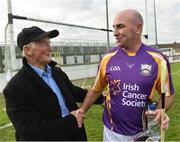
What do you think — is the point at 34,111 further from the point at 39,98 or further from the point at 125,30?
the point at 125,30

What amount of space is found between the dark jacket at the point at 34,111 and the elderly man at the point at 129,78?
245 mm

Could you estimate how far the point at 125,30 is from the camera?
383cm

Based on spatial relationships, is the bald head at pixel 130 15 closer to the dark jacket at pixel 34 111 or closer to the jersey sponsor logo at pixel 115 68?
the jersey sponsor logo at pixel 115 68

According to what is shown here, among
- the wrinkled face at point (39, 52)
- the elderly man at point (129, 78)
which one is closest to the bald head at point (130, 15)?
the elderly man at point (129, 78)

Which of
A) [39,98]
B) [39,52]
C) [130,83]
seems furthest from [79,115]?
[39,52]

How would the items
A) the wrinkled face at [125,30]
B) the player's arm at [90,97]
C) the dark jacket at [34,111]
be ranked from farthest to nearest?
the player's arm at [90,97]
the wrinkled face at [125,30]
the dark jacket at [34,111]

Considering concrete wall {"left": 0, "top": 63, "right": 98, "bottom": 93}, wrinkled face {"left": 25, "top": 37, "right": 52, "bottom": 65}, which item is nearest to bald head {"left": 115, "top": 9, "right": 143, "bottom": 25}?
wrinkled face {"left": 25, "top": 37, "right": 52, "bottom": 65}

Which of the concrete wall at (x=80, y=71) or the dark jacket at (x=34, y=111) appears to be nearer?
the dark jacket at (x=34, y=111)

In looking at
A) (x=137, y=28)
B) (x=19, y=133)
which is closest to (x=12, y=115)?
(x=19, y=133)

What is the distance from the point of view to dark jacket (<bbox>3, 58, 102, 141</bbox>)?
3.46 m

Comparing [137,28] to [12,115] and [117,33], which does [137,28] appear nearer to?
[117,33]

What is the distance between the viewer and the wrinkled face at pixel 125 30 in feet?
12.6

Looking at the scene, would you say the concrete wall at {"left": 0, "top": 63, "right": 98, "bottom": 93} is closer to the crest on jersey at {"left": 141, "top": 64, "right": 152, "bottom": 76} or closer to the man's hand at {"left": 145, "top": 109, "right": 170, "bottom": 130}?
the crest on jersey at {"left": 141, "top": 64, "right": 152, "bottom": 76}

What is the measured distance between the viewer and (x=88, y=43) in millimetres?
30453
